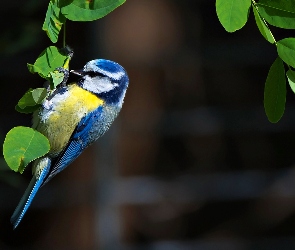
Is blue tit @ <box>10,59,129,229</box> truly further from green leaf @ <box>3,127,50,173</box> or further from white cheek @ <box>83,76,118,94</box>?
green leaf @ <box>3,127,50,173</box>

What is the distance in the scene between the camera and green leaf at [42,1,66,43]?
1099 mm

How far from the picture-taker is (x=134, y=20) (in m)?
3.46

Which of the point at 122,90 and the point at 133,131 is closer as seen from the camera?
the point at 122,90

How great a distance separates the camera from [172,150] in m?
3.57

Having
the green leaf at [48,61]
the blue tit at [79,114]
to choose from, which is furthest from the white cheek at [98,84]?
the green leaf at [48,61]

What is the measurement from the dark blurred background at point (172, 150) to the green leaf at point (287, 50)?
2251 mm

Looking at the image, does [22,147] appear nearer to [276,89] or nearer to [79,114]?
[276,89]

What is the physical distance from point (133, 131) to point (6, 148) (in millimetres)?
2387

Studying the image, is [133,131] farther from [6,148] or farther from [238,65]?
[6,148]

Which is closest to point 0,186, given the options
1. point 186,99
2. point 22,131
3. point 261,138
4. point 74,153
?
point 186,99

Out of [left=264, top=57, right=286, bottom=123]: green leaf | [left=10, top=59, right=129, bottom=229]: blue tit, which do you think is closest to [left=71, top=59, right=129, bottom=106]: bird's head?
[left=10, top=59, right=129, bottom=229]: blue tit

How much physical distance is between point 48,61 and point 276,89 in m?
0.31

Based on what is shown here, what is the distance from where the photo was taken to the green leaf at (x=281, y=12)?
3.56ft

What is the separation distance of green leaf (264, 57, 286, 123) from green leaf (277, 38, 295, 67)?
28mm
